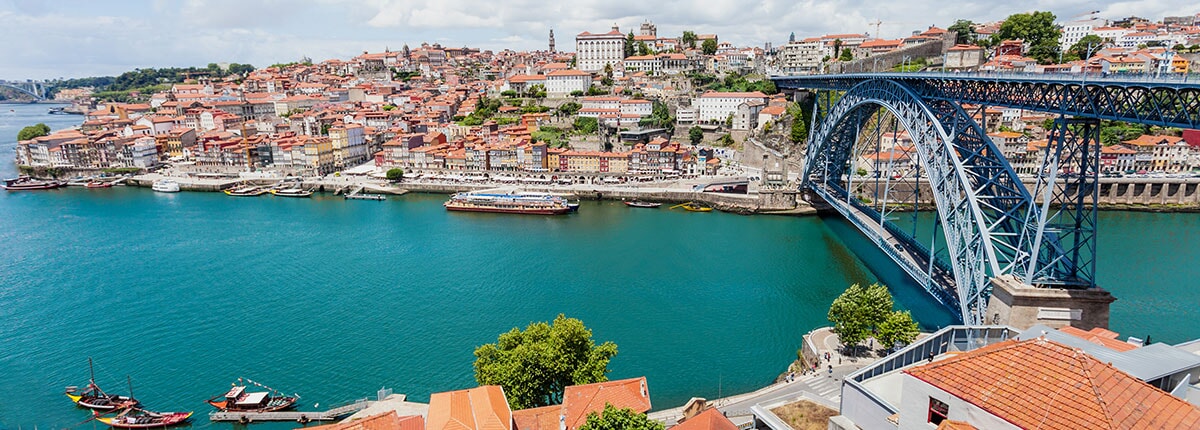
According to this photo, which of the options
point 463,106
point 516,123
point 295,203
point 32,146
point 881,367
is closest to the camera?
point 881,367

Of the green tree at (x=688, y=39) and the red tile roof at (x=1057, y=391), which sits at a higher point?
the green tree at (x=688, y=39)

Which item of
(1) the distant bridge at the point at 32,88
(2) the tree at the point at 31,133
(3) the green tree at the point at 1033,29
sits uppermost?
(1) the distant bridge at the point at 32,88

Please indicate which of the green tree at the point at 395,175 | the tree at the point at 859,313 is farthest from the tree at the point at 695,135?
the tree at the point at 859,313

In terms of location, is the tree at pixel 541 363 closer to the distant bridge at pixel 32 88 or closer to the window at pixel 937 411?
the window at pixel 937 411

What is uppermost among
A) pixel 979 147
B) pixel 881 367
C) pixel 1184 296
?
pixel 979 147

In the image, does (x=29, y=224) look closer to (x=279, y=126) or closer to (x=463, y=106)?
(x=279, y=126)

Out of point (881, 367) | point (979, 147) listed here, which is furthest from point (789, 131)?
point (881, 367)

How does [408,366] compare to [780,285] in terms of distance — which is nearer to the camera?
[408,366]
